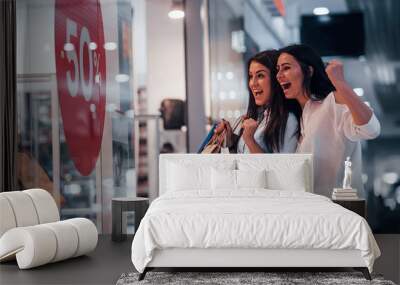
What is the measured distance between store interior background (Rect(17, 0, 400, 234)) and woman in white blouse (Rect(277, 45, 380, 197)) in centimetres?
12

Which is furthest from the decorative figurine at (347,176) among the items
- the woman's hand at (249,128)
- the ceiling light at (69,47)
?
the ceiling light at (69,47)

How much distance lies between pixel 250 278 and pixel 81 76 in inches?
138

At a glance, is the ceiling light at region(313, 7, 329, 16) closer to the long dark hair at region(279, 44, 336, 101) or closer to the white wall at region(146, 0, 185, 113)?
the long dark hair at region(279, 44, 336, 101)

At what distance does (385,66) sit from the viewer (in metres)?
6.65

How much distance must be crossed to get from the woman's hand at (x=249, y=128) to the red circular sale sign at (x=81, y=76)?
1.60 m

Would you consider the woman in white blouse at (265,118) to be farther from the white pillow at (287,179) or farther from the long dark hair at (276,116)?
the white pillow at (287,179)

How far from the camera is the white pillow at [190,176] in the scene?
6.22 m

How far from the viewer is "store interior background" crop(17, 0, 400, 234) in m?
6.64

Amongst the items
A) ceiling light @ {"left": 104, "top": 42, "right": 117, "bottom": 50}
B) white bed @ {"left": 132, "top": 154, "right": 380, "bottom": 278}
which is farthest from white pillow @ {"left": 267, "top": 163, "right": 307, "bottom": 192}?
ceiling light @ {"left": 104, "top": 42, "right": 117, "bottom": 50}

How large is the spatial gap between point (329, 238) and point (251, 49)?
9.77ft

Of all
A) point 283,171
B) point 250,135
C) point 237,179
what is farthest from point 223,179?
point 250,135

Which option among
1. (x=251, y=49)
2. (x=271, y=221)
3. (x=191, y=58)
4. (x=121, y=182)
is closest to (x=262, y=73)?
(x=251, y=49)

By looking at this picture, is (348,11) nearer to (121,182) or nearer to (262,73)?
(262,73)

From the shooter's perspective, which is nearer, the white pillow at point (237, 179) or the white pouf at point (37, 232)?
the white pouf at point (37, 232)
